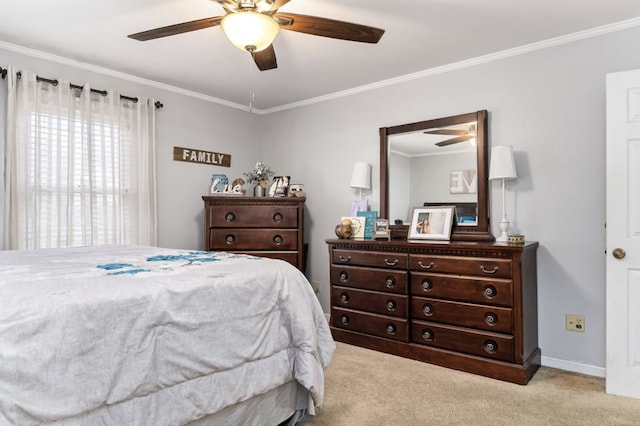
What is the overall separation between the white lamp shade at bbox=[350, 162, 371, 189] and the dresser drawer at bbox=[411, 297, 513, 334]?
3.94 feet

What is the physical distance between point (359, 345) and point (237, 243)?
56.9 inches

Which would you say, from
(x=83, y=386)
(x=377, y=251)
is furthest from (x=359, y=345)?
(x=83, y=386)

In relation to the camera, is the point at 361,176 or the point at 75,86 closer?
the point at 75,86

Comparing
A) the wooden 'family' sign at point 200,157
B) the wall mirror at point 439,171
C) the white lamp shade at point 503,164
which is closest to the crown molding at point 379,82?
the wall mirror at point 439,171

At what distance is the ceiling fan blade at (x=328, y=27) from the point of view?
2062 mm

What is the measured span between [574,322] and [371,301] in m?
1.42

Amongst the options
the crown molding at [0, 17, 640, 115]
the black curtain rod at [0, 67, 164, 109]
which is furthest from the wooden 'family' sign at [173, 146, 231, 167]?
the crown molding at [0, 17, 640, 115]

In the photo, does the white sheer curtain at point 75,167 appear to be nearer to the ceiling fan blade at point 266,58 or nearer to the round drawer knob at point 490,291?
the ceiling fan blade at point 266,58

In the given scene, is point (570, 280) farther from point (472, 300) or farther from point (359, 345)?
point (359, 345)

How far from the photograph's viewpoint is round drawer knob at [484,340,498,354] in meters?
2.71

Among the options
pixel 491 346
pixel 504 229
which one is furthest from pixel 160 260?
pixel 504 229

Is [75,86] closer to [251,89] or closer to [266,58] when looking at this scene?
[251,89]

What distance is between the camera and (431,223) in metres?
3.37

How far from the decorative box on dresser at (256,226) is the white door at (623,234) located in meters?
2.41
